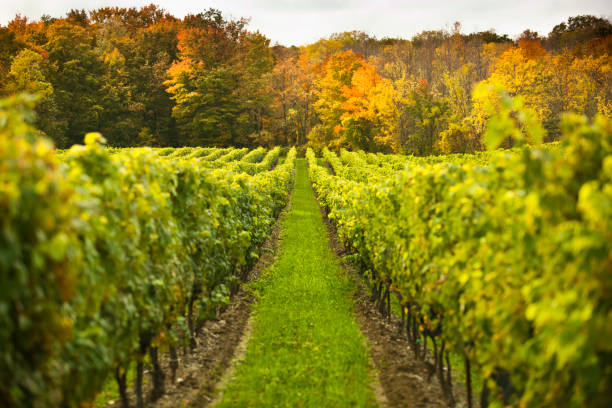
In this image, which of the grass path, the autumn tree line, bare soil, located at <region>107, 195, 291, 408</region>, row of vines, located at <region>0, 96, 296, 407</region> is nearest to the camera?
row of vines, located at <region>0, 96, 296, 407</region>

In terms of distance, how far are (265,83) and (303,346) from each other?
56.8 meters

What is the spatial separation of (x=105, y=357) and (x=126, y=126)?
177 feet

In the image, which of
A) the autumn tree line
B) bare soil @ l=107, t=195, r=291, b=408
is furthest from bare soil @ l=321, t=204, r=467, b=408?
the autumn tree line

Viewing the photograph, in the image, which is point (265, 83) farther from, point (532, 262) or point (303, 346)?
point (532, 262)

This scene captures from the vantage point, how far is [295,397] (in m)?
5.46

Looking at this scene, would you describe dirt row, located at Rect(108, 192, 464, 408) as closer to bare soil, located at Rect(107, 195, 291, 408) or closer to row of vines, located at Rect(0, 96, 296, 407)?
bare soil, located at Rect(107, 195, 291, 408)

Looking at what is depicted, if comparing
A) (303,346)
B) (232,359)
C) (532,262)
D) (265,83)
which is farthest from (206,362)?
(265,83)

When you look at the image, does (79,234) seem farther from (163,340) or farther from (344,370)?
(344,370)

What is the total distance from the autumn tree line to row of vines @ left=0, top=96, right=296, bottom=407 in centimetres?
3064

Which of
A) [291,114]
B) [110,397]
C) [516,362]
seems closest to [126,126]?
[291,114]

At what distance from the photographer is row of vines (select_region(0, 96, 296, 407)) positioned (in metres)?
2.14

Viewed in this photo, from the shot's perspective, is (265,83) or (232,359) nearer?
(232,359)

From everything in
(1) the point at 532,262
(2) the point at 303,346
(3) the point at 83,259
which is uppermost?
(3) the point at 83,259

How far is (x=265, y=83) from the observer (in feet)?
197
